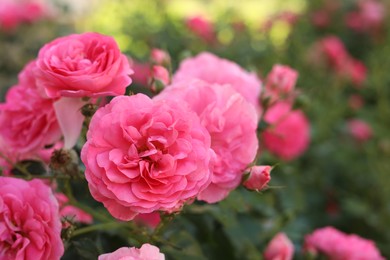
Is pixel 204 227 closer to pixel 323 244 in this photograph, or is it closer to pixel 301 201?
pixel 323 244

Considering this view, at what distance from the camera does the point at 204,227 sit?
1214 mm

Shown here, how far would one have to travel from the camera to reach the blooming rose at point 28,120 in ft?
3.10

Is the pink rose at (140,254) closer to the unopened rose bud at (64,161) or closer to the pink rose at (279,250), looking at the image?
the unopened rose bud at (64,161)

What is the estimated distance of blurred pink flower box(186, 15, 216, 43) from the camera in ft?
7.79

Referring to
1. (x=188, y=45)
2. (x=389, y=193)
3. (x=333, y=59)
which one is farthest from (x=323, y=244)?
(x=333, y=59)

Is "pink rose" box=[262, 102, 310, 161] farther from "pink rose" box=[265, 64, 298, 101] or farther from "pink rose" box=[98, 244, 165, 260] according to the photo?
"pink rose" box=[98, 244, 165, 260]

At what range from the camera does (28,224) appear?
2.66 ft

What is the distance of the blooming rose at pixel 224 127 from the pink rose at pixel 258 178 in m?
0.02

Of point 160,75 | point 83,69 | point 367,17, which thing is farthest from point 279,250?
point 367,17

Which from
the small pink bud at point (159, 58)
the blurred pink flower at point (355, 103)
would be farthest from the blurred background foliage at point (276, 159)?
the small pink bud at point (159, 58)

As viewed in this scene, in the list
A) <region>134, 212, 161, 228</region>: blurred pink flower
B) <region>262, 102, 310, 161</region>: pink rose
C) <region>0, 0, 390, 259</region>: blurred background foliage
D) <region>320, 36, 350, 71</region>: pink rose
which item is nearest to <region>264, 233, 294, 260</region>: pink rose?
<region>0, 0, 390, 259</region>: blurred background foliage

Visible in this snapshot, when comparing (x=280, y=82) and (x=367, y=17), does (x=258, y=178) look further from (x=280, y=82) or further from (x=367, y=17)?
(x=367, y=17)

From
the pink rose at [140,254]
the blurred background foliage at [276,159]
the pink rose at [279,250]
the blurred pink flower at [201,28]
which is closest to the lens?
the pink rose at [140,254]

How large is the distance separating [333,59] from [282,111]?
1.13m
